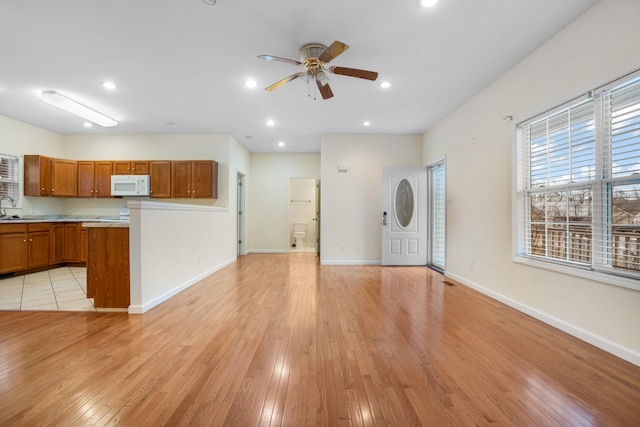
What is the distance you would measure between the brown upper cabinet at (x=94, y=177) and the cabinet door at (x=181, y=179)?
1.34m

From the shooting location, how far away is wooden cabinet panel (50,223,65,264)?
16.3 ft

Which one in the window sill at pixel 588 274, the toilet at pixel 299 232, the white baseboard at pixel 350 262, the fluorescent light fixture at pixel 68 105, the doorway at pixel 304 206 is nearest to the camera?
the window sill at pixel 588 274

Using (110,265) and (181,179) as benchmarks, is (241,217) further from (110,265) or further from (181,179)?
(110,265)

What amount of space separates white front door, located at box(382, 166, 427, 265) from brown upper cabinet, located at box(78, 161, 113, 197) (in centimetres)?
565

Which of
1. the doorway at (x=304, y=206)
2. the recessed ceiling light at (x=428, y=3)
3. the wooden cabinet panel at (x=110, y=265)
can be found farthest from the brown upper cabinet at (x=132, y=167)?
the recessed ceiling light at (x=428, y=3)

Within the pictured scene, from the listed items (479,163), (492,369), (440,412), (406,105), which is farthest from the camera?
(406,105)

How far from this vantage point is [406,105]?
4.09m

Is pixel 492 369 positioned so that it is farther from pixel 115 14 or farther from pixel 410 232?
pixel 115 14

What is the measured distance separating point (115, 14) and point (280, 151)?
4.88 metres

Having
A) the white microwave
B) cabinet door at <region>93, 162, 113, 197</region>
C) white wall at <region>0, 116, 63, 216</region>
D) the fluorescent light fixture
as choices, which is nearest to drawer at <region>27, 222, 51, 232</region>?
white wall at <region>0, 116, 63, 216</region>

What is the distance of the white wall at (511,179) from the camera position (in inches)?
78.4

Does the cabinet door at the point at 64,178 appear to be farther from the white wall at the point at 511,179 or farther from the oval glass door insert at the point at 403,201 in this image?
the white wall at the point at 511,179

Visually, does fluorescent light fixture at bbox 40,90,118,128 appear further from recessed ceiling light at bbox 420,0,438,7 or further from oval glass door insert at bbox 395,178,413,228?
oval glass door insert at bbox 395,178,413,228

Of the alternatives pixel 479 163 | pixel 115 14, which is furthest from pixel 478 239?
pixel 115 14
